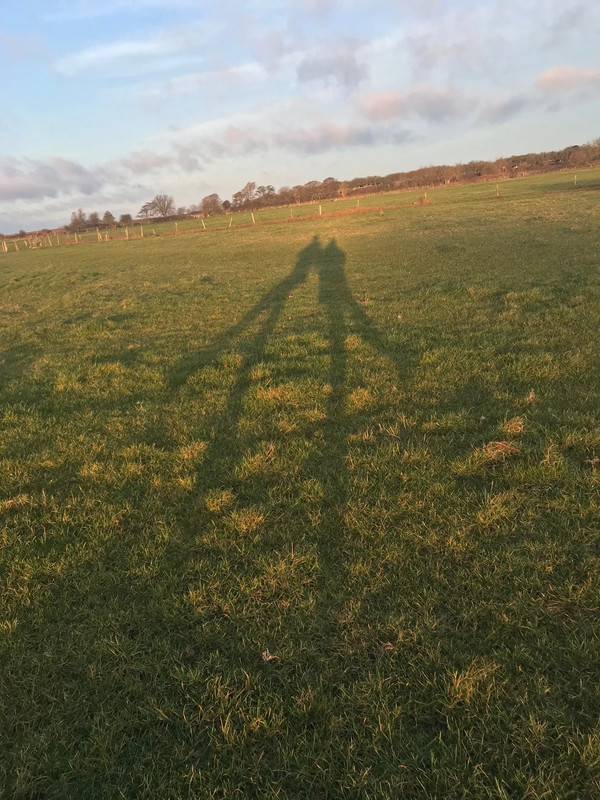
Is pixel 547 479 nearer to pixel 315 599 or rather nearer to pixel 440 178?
pixel 315 599

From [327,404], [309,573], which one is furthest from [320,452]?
[309,573]

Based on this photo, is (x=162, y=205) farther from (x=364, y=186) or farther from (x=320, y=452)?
(x=320, y=452)

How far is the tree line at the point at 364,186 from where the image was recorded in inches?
3506

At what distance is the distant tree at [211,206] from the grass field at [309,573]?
10742 centimetres

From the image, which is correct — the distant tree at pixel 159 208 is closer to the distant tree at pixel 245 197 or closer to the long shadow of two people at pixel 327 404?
the distant tree at pixel 245 197

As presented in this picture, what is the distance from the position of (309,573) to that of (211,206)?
119107 mm

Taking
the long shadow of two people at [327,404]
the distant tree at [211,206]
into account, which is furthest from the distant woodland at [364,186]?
the long shadow of two people at [327,404]

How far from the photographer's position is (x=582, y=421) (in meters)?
5.67

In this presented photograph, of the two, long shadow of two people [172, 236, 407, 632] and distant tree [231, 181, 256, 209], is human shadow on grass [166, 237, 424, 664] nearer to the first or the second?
long shadow of two people [172, 236, 407, 632]

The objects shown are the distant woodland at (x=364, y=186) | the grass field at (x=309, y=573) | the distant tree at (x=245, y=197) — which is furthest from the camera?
the distant tree at (x=245, y=197)

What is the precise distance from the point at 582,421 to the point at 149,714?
5494 mm

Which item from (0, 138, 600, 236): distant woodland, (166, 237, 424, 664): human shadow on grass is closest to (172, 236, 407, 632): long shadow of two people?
(166, 237, 424, 664): human shadow on grass

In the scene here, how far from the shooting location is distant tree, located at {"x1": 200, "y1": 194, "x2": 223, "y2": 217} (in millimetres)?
107387

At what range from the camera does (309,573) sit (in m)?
3.94
